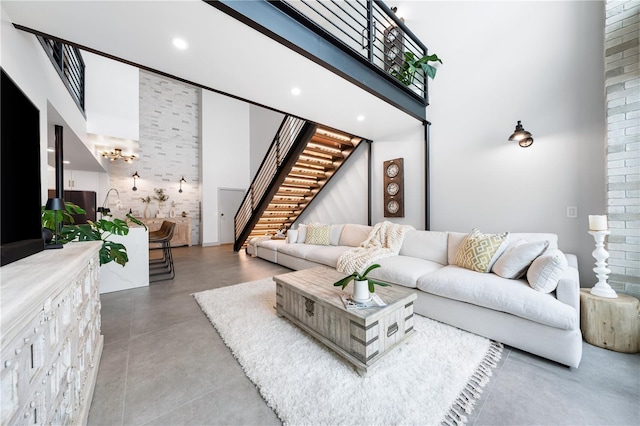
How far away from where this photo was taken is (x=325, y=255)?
12.6ft

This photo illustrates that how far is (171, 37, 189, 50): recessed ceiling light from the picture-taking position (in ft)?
6.19

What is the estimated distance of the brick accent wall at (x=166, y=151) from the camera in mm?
6688

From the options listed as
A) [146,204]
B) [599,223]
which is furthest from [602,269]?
[146,204]

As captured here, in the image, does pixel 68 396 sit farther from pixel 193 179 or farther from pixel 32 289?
pixel 193 179

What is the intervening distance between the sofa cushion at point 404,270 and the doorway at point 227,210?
6.18 m

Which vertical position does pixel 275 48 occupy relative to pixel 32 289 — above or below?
above

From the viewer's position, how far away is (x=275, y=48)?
2023 mm

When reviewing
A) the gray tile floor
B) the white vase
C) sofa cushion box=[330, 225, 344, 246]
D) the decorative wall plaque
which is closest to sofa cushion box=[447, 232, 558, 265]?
the gray tile floor

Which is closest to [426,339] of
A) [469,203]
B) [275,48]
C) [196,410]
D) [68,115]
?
[196,410]

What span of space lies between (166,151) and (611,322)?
9.17 metres

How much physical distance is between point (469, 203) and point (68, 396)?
14.0ft

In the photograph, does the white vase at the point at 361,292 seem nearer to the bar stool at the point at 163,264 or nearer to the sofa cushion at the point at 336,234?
the sofa cushion at the point at 336,234

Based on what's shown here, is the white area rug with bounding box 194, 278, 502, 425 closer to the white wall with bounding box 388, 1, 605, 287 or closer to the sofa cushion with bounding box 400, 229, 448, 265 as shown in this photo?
the sofa cushion with bounding box 400, 229, 448, 265

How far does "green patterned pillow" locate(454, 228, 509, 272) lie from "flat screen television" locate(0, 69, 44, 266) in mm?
3329
